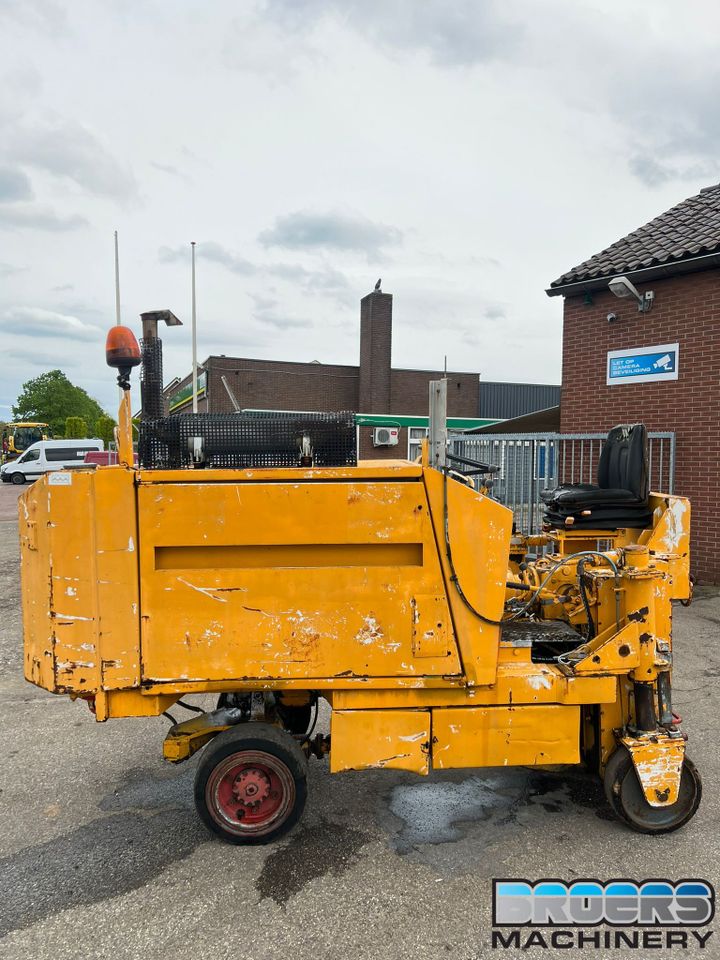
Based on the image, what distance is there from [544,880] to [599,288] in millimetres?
8911

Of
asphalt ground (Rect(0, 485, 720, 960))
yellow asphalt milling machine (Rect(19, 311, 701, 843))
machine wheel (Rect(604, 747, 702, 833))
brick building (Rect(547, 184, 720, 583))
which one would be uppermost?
brick building (Rect(547, 184, 720, 583))

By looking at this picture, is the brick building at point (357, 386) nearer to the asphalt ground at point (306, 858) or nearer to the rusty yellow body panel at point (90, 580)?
the asphalt ground at point (306, 858)

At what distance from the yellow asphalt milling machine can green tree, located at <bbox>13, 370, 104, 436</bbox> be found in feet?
207

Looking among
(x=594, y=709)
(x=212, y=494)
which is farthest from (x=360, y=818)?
(x=212, y=494)

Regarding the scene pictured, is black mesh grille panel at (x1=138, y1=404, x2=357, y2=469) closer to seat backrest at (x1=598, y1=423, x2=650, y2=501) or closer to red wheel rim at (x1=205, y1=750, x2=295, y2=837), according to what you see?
red wheel rim at (x1=205, y1=750, x2=295, y2=837)

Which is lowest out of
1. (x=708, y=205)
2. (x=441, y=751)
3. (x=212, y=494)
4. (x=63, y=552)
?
(x=441, y=751)

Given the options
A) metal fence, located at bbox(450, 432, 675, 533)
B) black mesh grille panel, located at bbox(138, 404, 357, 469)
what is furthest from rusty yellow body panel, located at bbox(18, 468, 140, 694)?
metal fence, located at bbox(450, 432, 675, 533)

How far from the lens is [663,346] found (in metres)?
9.26

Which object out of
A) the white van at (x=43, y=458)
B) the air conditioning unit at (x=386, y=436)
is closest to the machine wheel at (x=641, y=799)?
the air conditioning unit at (x=386, y=436)

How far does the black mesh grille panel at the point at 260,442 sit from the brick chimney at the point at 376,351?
2829cm

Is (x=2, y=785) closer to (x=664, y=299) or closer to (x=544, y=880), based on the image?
(x=544, y=880)

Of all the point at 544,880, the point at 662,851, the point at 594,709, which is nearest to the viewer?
the point at 544,880

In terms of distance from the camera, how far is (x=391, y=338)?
103 ft

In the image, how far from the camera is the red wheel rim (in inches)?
123
